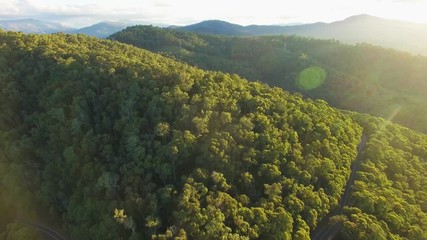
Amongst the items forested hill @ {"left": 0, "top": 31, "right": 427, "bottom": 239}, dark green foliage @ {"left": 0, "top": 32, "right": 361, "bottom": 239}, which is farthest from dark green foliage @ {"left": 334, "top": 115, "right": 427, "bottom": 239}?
dark green foliage @ {"left": 0, "top": 32, "right": 361, "bottom": 239}

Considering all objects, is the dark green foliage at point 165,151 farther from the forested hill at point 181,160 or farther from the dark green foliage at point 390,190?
the dark green foliage at point 390,190

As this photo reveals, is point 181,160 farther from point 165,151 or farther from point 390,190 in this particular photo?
point 390,190

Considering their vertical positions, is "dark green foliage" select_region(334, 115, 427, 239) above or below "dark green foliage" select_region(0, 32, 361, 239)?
below

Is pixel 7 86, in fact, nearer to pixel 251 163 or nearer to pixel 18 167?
pixel 18 167

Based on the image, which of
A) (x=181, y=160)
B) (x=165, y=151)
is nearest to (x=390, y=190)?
(x=181, y=160)

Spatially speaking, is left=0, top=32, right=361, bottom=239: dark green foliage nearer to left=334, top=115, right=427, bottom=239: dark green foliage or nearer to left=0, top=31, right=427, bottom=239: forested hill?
left=0, top=31, right=427, bottom=239: forested hill

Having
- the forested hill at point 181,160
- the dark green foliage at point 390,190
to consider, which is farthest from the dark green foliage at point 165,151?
the dark green foliage at point 390,190

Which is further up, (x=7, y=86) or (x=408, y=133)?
(x=7, y=86)

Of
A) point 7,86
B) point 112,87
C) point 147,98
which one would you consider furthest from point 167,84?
point 7,86
